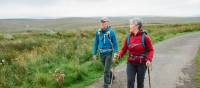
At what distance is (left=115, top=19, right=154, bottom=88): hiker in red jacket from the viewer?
6.91m

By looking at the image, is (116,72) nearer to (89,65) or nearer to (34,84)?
(89,65)

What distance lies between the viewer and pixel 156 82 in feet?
33.9

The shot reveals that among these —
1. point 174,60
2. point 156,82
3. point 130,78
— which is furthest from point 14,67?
point 174,60

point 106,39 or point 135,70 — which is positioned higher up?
point 106,39

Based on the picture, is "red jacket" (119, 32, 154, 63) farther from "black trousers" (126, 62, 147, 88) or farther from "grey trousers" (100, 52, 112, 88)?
"grey trousers" (100, 52, 112, 88)

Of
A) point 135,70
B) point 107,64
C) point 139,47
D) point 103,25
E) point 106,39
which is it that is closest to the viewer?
point 139,47

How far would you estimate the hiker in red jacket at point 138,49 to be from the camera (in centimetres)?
691

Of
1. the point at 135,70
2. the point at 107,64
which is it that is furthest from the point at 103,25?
the point at 135,70

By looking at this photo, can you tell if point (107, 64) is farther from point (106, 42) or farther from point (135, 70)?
point (135, 70)

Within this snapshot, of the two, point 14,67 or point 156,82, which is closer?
point 156,82

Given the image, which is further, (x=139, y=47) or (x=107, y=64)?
(x=107, y=64)

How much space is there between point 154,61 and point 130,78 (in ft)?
25.5

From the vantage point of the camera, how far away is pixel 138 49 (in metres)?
7.01

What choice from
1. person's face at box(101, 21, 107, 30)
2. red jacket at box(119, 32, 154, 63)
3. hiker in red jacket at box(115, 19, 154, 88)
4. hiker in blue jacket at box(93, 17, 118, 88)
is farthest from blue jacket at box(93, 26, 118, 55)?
red jacket at box(119, 32, 154, 63)
